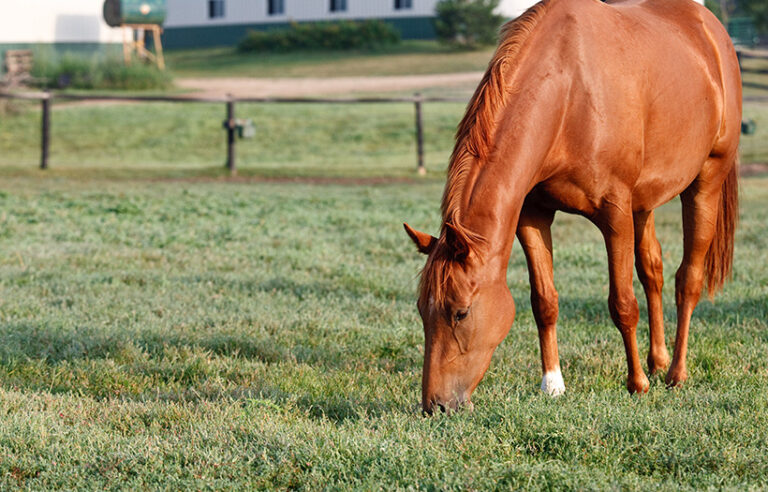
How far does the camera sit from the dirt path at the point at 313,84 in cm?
2952

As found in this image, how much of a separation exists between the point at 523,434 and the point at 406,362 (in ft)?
5.43

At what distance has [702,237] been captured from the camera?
5.38 metres

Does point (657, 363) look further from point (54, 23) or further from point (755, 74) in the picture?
point (54, 23)

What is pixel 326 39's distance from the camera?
44219mm

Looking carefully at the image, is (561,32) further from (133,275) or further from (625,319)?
(133,275)

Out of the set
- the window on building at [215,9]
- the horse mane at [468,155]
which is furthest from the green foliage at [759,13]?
the horse mane at [468,155]

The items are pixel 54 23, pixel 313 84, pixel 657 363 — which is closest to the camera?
pixel 657 363

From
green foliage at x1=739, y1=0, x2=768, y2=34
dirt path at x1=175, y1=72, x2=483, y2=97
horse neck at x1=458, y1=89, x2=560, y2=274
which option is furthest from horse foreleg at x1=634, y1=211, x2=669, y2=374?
green foliage at x1=739, y1=0, x2=768, y2=34

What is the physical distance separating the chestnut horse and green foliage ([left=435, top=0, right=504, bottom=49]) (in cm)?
3584

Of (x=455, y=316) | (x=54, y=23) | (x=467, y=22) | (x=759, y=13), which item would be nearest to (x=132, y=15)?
(x=54, y=23)

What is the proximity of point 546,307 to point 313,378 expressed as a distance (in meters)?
1.34

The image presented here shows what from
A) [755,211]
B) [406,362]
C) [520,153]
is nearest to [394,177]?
[755,211]

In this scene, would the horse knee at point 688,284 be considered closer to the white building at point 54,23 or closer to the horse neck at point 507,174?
the horse neck at point 507,174

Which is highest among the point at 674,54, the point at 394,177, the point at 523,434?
the point at 674,54
